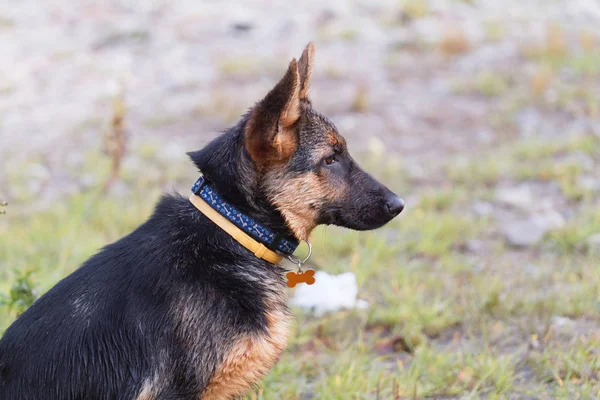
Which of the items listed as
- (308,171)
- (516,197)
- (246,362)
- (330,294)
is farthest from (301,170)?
(516,197)

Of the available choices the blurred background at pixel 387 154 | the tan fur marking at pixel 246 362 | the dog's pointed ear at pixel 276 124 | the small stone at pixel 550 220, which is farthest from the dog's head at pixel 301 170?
the small stone at pixel 550 220

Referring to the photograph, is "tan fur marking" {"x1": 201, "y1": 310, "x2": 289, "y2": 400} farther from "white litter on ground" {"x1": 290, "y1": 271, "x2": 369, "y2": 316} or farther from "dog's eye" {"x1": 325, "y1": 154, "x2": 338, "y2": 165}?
"white litter on ground" {"x1": 290, "y1": 271, "x2": 369, "y2": 316}

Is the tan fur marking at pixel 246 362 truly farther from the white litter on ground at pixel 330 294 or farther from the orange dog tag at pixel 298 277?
the white litter on ground at pixel 330 294

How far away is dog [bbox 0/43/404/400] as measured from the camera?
2887mm

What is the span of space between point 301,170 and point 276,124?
306 mm

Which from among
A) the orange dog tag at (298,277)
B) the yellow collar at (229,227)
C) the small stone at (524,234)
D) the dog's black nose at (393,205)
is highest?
the dog's black nose at (393,205)

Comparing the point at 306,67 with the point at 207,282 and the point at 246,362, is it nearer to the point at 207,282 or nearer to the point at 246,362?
the point at 207,282

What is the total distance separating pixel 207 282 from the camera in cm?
304

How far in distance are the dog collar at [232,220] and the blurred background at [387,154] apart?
37.6 inches

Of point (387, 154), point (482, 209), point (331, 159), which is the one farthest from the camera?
point (387, 154)

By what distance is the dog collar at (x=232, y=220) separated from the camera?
124 inches

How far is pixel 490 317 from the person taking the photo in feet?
15.1

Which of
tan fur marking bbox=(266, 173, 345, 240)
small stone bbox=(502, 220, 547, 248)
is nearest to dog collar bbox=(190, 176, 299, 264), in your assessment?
tan fur marking bbox=(266, 173, 345, 240)

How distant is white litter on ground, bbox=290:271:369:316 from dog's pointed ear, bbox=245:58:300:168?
4.33ft
